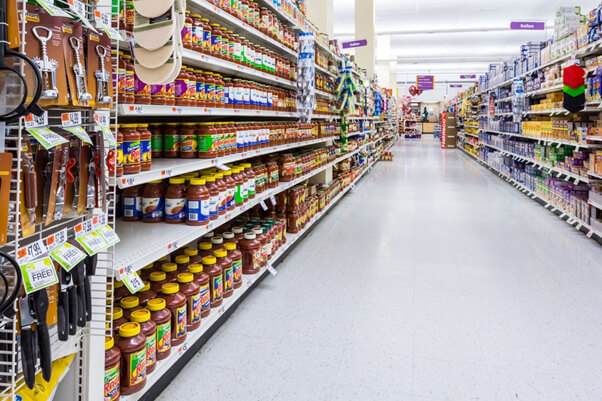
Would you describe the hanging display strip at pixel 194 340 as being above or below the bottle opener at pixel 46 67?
below

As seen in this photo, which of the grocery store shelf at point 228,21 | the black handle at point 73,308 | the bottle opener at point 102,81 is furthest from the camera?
the grocery store shelf at point 228,21

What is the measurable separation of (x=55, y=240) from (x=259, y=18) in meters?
2.72

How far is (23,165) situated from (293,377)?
1.58 m

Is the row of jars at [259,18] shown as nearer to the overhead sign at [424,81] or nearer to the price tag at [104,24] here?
the price tag at [104,24]

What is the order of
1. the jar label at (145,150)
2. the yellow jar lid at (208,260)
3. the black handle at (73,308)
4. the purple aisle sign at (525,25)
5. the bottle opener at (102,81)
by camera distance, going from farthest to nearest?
the purple aisle sign at (525,25) < the yellow jar lid at (208,260) < the jar label at (145,150) < the bottle opener at (102,81) < the black handle at (73,308)

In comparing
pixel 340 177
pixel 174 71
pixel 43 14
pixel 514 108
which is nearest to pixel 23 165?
pixel 43 14

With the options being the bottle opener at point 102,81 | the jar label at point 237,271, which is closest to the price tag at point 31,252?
the bottle opener at point 102,81

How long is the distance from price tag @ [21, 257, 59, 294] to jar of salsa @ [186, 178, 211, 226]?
1.31 m

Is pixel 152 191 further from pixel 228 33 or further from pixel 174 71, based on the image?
pixel 228 33

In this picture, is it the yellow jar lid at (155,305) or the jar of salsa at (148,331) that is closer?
the jar of salsa at (148,331)

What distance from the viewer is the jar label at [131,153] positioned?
6.25ft

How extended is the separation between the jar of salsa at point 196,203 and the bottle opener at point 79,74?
45.2 inches

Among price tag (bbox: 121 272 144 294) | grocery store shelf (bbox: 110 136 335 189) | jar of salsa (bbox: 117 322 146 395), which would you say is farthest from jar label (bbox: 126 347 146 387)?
grocery store shelf (bbox: 110 136 335 189)

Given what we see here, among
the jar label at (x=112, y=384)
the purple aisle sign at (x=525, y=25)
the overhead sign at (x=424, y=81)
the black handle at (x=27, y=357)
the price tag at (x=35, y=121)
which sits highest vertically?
the overhead sign at (x=424, y=81)
